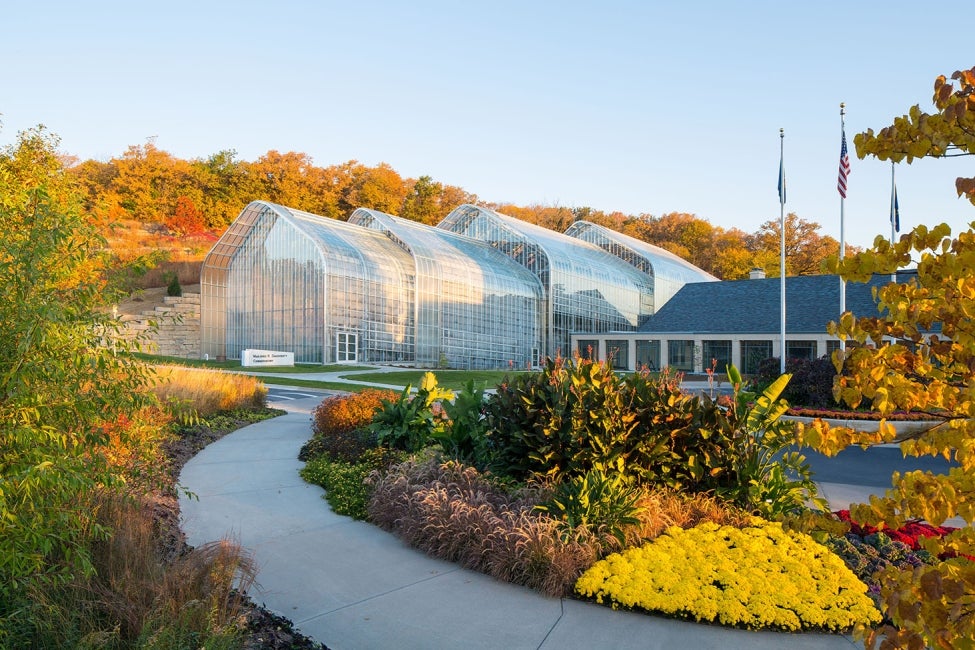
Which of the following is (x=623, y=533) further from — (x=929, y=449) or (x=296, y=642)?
(x=929, y=449)

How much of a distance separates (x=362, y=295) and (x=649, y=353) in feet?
63.9

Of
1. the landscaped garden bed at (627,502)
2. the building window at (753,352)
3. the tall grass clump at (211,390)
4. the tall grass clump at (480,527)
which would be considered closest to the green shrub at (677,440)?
the landscaped garden bed at (627,502)

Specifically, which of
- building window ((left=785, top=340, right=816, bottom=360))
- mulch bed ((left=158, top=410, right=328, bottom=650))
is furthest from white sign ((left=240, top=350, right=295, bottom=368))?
building window ((left=785, top=340, right=816, bottom=360))

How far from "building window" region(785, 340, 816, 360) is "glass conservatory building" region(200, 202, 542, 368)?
610 inches

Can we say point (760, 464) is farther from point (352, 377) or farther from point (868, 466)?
point (352, 377)

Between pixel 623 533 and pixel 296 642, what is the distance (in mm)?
3003

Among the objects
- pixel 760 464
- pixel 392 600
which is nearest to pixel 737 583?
pixel 760 464

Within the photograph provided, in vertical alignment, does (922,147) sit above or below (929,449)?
above

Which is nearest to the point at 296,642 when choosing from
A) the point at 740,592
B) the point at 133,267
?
the point at 133,267

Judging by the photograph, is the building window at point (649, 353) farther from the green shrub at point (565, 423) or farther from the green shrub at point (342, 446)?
the green shrub at point (565, 423)

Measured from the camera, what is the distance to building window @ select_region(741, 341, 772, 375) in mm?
39128

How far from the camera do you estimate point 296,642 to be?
184 inches

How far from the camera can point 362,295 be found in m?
37.7

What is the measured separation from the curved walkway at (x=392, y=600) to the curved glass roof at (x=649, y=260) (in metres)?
46.4
